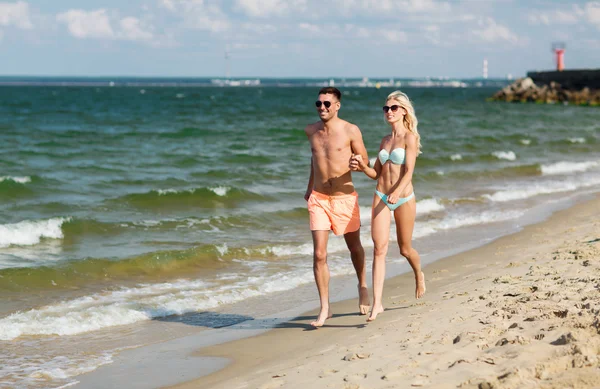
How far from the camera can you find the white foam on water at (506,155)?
2422cm

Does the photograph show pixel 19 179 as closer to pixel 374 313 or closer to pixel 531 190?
pixel 531 190

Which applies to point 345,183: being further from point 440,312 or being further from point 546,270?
point 546,270

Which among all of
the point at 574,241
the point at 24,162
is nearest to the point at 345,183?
the point at 574,241

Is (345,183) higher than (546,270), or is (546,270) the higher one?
(345,183)

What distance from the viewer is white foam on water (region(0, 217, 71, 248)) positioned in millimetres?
11000

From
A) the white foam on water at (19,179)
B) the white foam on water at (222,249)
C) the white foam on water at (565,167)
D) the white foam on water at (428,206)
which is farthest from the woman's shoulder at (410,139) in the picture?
the white foam on water at (565,167)

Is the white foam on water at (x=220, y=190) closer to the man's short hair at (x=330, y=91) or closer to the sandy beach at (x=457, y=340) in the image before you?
the sandy beach at (x=457, y=340)

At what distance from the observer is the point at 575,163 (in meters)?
22.5

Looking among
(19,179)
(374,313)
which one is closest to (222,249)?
(374,313)

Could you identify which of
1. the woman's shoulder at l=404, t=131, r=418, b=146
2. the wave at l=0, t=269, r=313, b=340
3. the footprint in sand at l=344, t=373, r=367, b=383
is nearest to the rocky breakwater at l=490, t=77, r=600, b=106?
the wave at l=0, t=269, r=313, b=340

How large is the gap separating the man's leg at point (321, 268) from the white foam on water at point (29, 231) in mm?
6137

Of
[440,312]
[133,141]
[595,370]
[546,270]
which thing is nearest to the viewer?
[595,370]

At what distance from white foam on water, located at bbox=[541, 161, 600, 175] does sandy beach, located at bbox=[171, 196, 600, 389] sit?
1354 centimetres

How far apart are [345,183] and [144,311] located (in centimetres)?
268
